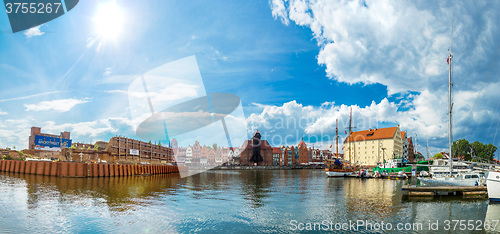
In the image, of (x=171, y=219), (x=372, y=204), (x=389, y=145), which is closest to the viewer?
(x=171, y=219)

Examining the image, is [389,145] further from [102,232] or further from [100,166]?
[102,232]

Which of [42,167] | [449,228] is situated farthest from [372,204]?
[42,167]

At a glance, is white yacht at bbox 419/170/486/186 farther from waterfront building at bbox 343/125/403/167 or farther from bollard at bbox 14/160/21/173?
waterfront building at bbox 343/125/403/167

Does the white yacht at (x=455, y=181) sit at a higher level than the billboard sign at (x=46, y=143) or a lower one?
lower

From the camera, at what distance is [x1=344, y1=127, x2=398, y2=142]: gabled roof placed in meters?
155

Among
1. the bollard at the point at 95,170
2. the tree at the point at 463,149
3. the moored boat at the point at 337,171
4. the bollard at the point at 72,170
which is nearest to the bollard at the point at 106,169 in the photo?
the bollard at the point at 95,170

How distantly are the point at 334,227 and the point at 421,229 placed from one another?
607cm

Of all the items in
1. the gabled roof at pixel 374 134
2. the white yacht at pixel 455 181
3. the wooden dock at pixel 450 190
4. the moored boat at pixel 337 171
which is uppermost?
the gabled roof at pixel 374 134

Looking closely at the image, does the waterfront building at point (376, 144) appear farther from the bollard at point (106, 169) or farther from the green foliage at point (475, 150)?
the bollard at point (106, 169)

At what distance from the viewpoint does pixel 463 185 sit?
3978 centimetres

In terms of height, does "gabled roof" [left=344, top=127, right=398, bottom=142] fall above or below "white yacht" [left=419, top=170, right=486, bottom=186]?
above

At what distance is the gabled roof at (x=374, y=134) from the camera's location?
508ft

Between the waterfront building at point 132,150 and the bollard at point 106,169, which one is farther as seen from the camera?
the waterfront building at point 132,150

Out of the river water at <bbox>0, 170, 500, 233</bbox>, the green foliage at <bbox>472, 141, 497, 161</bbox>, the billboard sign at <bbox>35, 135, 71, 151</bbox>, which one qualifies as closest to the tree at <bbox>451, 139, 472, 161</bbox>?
the green foliage at <bbox>472, 141, 497, 161</bbox>
